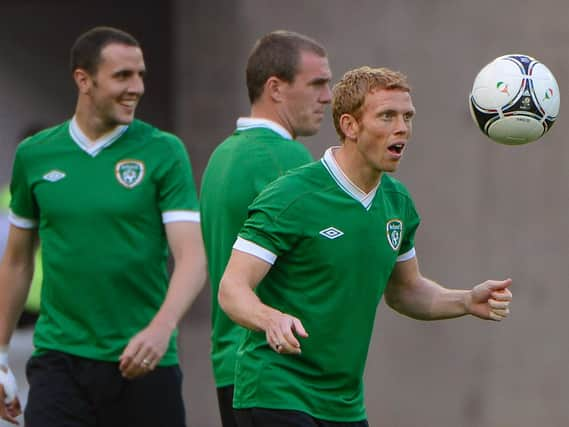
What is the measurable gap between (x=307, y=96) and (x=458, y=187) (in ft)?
10.5

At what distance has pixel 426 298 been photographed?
5.46 meters

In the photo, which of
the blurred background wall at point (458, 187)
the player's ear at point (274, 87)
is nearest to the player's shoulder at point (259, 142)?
the player's ear at point (274, 87)

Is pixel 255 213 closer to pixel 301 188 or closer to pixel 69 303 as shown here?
pixel 301 188

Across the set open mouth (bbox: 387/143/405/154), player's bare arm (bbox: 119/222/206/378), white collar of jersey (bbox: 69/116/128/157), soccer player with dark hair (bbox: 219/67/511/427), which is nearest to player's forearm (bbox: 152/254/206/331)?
player's bare arm (bbox: 119/222/206/378)

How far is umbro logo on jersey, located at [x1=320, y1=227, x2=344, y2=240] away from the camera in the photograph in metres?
5.00

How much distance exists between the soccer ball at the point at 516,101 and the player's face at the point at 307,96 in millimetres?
881

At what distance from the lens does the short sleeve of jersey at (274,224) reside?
16.1ft

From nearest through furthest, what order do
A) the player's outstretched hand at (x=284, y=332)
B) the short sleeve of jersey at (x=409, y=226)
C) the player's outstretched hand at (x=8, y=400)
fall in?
the player's outstretched hand at (x=284, y=332), the short sleeve of jersey at (x=409, y=226), the player's outstretched hand at (x=8, y=400)

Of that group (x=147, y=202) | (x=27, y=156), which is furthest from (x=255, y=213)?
(x=27, y=156)

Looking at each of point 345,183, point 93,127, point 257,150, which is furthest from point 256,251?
point 93,127

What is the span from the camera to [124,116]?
6.49m

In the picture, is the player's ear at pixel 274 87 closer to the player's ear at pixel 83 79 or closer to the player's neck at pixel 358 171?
the player's ear at pixel 83 79

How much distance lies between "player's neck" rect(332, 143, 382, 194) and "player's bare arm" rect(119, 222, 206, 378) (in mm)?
1356

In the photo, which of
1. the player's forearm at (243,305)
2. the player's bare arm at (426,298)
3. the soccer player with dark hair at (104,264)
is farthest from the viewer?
the soccer player with dark hair at (104,264)
